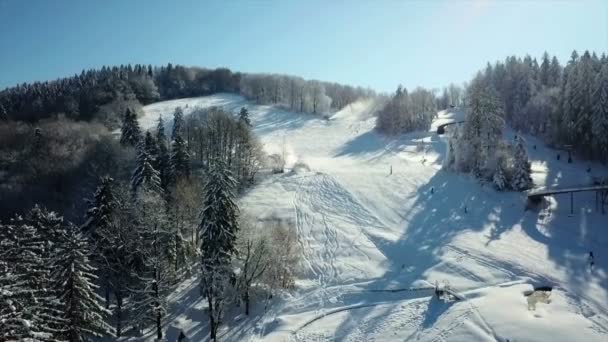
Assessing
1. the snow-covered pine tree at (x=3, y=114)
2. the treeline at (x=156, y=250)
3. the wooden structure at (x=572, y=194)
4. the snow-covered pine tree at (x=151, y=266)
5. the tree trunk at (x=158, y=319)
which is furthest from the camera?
the snow-covered pine tree at (x=3, y=114)

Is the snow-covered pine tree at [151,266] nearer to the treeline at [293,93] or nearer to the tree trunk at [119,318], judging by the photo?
the tree trunk at [119,318]

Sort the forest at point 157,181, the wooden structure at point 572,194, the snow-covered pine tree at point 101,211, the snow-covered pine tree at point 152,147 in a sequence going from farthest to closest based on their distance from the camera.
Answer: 1. the snow-covered pine tree at point 152,147
2. the wooden structure at point 572,194
3. the snow-covered pine tree at point 101,211
4. the forest at point 157,181

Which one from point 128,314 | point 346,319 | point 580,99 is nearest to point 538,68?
point 580,99

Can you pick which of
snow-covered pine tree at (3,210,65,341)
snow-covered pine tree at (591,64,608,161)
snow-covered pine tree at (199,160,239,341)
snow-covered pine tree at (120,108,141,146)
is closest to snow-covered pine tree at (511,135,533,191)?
snow-covered pine tree at (591,64,608,161)

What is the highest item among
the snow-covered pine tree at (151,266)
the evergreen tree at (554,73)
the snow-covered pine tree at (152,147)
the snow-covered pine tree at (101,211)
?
the evergreen tree at (554,73)

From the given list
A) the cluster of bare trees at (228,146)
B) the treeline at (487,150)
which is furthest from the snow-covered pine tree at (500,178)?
the cluster of bare trees at (228,146)

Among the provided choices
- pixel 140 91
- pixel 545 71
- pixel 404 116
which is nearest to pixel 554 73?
pixel 545 71

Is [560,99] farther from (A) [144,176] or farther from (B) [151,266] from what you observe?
(B) [151,266]

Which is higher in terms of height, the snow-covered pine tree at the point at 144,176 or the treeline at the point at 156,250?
the snow-covered pine tree at the point at 144,176
